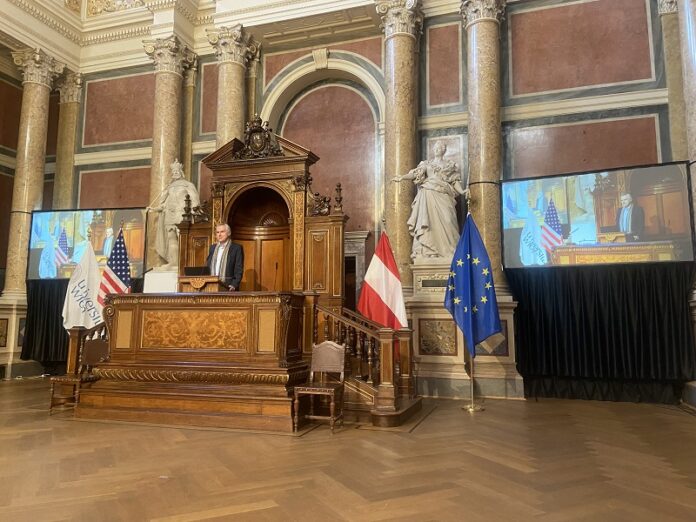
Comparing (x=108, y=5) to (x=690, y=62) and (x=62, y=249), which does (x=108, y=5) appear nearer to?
(x=62, y=249)

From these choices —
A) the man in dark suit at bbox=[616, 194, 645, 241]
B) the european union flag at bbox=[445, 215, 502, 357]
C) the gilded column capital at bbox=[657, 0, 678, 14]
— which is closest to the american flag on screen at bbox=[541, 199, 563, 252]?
the man in dark suit at bbox=[616, 194, 645, 241]

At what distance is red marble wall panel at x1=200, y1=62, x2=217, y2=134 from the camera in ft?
33.4

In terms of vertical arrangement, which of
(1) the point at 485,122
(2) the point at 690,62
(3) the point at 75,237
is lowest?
(3) the point at 75,237

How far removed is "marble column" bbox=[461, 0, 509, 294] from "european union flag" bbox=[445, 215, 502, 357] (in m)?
1.31

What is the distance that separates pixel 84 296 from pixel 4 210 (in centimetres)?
428

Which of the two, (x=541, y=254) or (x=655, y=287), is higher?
(x=541, y=254)

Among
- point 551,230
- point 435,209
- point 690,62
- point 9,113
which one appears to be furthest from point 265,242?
point 9,113

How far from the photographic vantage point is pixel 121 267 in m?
7.95

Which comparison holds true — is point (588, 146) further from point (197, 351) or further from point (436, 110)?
point (197, 351)

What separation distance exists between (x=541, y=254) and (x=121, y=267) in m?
6.11

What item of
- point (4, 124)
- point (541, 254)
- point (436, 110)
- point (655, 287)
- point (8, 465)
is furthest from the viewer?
point (4, 124)

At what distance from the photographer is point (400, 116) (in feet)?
27.7

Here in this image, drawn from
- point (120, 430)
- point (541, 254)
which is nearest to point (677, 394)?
point (541, 254)

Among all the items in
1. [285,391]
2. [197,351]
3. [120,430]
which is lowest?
[120,430]
